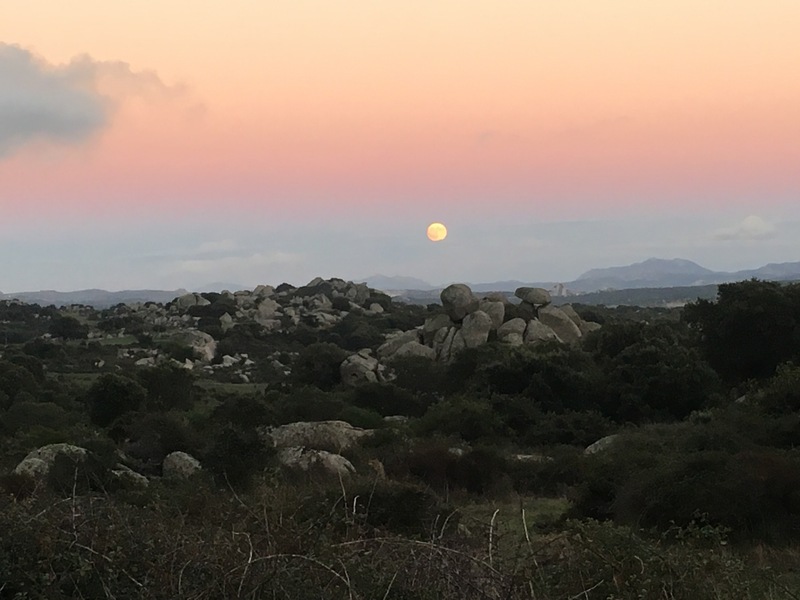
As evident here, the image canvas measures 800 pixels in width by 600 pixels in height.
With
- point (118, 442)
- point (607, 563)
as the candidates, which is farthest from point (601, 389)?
point (607, 563)

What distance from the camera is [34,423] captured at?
2886 centimetres

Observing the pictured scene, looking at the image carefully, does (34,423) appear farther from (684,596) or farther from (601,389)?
(684,596)

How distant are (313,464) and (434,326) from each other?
31561mm

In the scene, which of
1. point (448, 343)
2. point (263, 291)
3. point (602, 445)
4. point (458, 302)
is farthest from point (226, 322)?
point (602, 445)

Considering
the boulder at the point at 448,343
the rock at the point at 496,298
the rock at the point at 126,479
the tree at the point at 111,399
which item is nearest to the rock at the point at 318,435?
the rock at the point at 126,479

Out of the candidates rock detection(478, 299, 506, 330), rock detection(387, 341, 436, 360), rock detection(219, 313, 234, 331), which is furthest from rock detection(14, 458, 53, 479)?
rock detection(219, 313, 234, 331)

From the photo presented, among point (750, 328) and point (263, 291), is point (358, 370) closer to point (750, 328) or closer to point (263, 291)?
point (750, 328)

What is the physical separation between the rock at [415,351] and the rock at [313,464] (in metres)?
25.6

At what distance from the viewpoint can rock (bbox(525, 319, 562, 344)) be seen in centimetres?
4484

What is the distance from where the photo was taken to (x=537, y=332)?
4578cm

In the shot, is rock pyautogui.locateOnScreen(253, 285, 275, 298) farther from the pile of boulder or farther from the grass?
the grass

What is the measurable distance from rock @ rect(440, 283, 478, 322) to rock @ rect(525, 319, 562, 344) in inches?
159

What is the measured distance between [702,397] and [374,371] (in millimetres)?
19260

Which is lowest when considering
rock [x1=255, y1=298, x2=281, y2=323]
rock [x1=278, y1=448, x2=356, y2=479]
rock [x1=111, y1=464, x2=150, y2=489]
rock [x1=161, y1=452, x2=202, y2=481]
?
rock [x1=161, y1=452, x2=202, y2=481]
